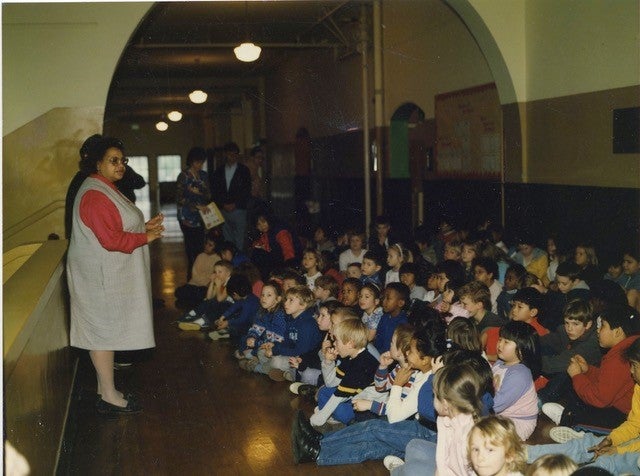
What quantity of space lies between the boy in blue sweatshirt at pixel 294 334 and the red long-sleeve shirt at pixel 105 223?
1419mm

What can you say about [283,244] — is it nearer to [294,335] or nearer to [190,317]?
[190,317]

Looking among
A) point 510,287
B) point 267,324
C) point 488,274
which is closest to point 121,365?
point 267,324

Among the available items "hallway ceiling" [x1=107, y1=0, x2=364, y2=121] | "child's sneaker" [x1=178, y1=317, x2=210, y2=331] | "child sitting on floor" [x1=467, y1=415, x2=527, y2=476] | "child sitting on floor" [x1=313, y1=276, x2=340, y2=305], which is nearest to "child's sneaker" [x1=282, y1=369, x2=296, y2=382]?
"child sitting on floor" [x1=313, y1=276, x2=340, y2=305]

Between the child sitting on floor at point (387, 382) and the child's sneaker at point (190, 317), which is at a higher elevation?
the child sitting on floor at point (387, 382)

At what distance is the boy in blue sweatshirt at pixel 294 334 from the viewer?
5.71 m

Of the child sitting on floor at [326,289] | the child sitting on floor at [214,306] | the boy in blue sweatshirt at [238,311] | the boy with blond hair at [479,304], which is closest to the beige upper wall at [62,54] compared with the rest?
the boy in blue sweatshirt at [238,311]

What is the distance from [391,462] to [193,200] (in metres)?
5.98

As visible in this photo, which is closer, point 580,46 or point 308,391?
point 308,391

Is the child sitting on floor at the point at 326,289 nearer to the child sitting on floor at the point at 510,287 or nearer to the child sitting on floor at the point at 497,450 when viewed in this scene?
the child sitting on floor at the point at 510,287

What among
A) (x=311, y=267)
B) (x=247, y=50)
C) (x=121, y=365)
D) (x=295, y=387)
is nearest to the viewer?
(x=295, y=387)

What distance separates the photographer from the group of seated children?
136 inches

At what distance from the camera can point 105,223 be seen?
4.64 meters

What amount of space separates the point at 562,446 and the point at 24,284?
258cm

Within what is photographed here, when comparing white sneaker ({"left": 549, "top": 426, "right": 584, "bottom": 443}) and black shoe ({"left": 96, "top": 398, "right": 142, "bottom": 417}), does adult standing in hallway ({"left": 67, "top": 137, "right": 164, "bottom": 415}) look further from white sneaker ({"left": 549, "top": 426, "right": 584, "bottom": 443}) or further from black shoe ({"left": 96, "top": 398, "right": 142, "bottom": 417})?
white sneaker ({"left": 549, "top": 426, "right": 584, "bottom": 443})
